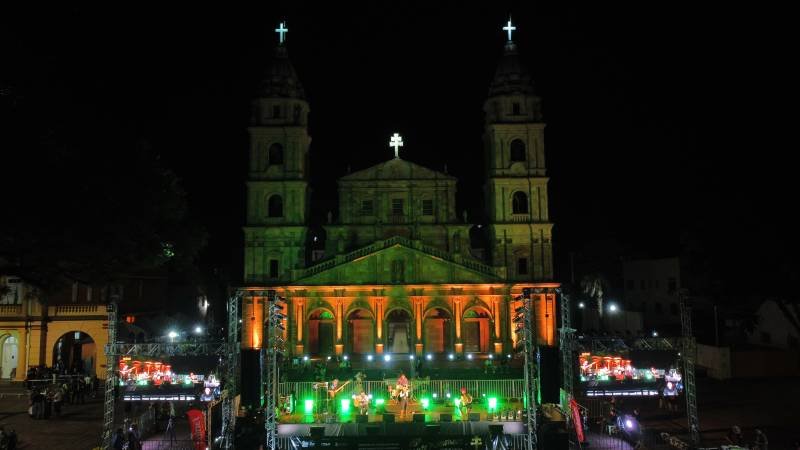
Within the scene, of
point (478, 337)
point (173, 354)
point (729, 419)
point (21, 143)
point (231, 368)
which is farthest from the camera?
point (478, 337)

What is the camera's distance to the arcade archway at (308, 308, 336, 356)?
38281mm

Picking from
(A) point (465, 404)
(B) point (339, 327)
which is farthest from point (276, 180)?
(A) point (465, 404)

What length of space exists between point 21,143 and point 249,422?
9762mm

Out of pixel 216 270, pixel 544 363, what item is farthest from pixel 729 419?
pixel 216 270

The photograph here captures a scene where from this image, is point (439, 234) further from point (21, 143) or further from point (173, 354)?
point (21, 143)

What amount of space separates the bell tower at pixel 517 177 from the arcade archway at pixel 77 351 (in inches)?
987

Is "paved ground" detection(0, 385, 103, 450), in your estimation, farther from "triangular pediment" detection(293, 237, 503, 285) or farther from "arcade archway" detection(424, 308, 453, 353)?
"arcade archway" detection(424, 308, 453, 353)

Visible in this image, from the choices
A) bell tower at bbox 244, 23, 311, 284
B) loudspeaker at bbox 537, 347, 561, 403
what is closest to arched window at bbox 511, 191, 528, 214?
bell tower at bbox 244, 23, 311, 284

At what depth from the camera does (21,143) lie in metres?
15.7

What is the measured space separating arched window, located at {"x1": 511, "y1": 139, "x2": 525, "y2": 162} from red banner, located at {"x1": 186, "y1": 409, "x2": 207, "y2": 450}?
29.1 metres

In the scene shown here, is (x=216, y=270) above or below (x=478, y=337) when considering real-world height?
above

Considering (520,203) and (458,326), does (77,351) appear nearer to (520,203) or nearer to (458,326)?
(458,326)

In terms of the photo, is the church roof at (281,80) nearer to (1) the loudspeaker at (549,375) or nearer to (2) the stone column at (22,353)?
(2) the stone column at (22,353)

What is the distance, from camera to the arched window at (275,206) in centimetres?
4012
